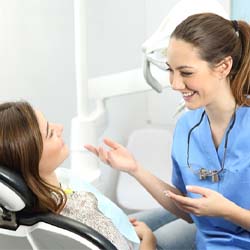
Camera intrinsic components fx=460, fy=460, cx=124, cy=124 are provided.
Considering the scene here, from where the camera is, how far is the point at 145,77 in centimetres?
143

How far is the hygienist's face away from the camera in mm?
1156

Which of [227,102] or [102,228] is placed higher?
[227,102]

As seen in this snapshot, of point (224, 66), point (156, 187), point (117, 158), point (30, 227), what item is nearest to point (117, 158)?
point (117, 158)

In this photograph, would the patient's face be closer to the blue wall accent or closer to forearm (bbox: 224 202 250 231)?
forearm (bbox: 224 202 250 231)

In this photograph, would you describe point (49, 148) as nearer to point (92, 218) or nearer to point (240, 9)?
point (92, 218)

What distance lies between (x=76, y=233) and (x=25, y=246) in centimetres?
12

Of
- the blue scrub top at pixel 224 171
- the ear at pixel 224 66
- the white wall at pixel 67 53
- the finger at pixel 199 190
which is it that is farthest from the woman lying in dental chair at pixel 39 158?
the white wall at pixel 67 53

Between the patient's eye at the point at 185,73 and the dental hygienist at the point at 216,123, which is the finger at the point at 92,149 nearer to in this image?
the dental hygienist at the point at 216,123

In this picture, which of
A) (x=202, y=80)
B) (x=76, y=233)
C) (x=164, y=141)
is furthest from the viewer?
(x=164, y=141)

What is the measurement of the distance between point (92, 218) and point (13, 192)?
28 cm

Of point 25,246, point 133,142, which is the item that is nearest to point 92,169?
point 25,246

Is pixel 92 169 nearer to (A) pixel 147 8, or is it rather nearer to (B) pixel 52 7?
Result: (B) pixel 52 7

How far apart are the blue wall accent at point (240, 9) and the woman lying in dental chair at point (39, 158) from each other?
138cm

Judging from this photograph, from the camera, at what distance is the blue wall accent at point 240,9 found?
2.11m
